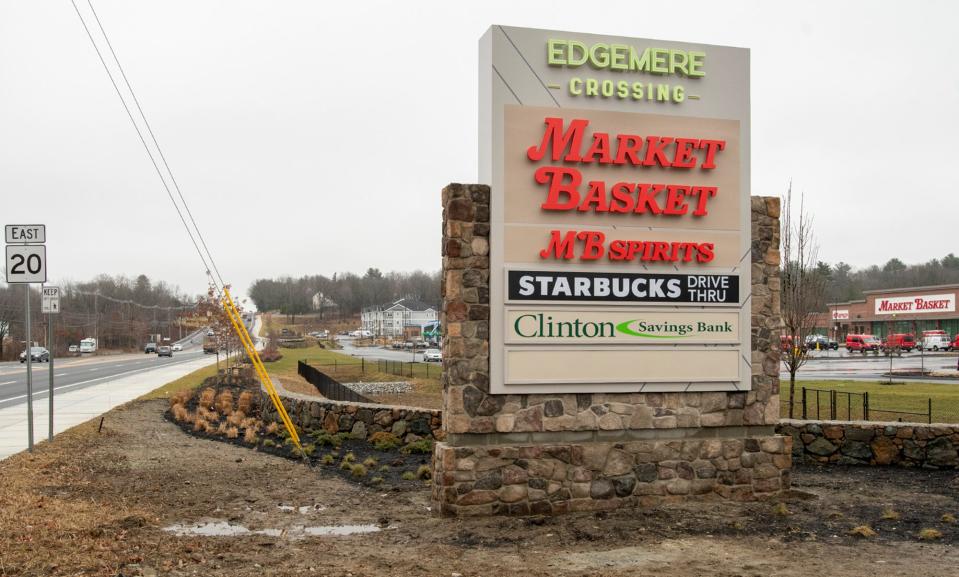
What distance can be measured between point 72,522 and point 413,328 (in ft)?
373

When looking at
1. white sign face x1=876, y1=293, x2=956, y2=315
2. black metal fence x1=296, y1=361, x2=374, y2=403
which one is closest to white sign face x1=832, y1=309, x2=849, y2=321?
white sign face x1=876, y1=293, x2=956, y2=315

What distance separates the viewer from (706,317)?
9.41 meters

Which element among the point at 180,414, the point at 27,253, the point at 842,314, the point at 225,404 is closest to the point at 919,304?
the point at 842,314

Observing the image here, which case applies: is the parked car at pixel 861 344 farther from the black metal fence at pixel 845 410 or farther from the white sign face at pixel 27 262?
the white sign face at pixel 27 262

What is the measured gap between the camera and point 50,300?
1606 cm

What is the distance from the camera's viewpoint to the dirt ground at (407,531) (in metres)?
6.77

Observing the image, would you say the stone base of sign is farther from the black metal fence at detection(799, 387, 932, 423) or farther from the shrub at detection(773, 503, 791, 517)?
the black metal fence at detection(799, 387, 932, 423)

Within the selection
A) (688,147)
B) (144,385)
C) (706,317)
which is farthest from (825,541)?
(144,385)

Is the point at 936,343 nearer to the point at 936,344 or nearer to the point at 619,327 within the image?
the point at 936,344

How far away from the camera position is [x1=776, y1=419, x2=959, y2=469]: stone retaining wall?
11.6m

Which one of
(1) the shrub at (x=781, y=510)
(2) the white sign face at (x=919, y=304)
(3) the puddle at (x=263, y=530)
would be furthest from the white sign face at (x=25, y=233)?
(2) the white sign face at (x=919, y=304)

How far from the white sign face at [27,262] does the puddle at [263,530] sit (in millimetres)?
6618

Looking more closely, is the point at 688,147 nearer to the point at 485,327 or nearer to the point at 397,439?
the point at 485,327

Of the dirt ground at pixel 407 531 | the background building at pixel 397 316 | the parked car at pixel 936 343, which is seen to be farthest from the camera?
the background building at pixel 397 316
